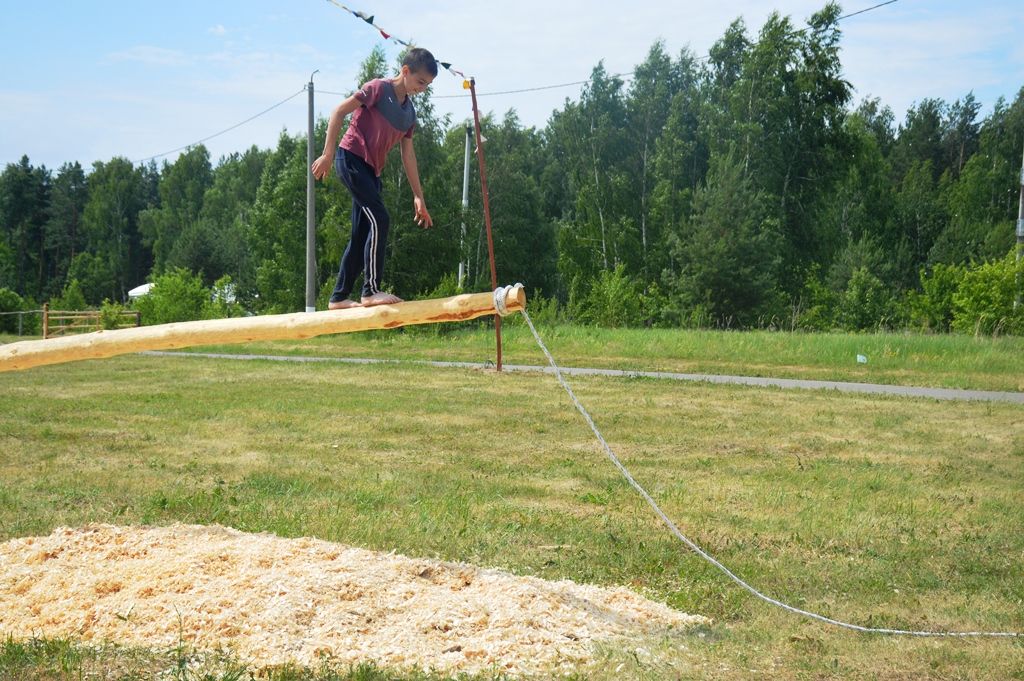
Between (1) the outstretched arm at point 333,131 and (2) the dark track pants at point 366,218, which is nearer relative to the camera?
(1) the outstretched arm at point 333,131

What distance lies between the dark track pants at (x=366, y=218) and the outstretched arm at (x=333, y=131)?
51mm

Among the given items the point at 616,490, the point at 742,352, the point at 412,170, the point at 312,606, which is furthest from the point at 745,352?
the point at 312,606

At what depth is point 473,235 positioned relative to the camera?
4325 cm

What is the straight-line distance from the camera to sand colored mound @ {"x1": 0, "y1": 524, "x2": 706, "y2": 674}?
4.48 metres

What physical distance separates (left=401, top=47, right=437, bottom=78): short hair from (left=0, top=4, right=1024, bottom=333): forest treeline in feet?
63.9

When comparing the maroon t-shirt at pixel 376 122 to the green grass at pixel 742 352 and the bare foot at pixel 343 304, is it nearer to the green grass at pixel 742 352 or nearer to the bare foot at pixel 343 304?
the bare foot at pixel 343 304

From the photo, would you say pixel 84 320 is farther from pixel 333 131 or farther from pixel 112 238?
pixel 112 238

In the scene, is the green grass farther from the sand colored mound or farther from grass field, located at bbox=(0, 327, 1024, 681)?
the sand colored mound

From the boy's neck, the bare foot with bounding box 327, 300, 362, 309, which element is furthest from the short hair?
the bare foot with bounding box 327, 300, 362, 309

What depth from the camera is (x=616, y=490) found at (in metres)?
8.42

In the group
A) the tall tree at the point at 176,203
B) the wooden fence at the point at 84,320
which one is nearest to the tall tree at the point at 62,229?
the tall tree at the point at 176,203

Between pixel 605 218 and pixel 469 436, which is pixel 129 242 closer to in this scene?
pixel 605 218

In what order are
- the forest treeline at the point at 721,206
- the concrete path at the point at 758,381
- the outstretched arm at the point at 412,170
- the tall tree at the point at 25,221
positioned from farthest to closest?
the tall tree at the point at 25,221, the forest treeline at the point at 721,206, the concrete path at the point at 758,381, the outstretched arm at the point at 412,170

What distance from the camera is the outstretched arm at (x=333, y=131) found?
5.27 metres
